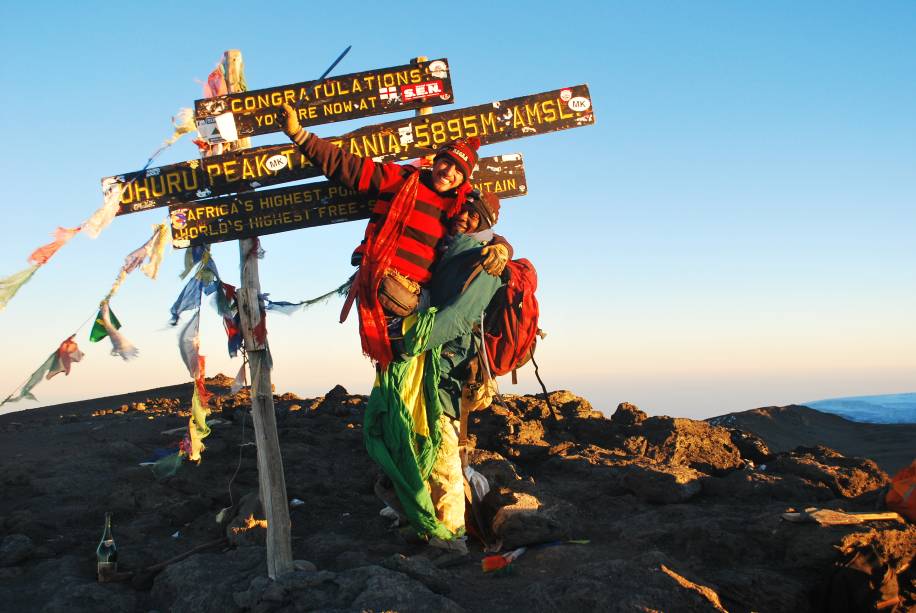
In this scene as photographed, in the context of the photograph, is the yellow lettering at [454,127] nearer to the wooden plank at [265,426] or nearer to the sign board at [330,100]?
the sign board at [330,100]

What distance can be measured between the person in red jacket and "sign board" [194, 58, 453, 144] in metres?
0.20

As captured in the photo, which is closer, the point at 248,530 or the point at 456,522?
the point at 456,522

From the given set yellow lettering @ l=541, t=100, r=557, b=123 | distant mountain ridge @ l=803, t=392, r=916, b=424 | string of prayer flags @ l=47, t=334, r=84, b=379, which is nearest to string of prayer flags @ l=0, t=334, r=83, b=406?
string of prayer flags @ l=47, t=334, r=84, b=379

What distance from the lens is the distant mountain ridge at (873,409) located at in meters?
12.9

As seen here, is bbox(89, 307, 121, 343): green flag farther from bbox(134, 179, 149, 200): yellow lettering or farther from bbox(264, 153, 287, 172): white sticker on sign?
bbox(264, 153, 287, 172): white sticker on sign

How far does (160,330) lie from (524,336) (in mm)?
2253

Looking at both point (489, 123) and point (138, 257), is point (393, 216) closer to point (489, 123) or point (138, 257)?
point (489, 123)

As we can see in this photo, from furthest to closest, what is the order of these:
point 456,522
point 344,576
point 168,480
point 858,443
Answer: point 858,443
point 168,480
point 456,522
point 344,576

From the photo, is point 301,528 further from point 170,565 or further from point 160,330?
point 160,330

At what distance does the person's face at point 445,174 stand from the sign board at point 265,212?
0.45 m

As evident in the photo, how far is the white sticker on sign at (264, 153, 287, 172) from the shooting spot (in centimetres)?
483

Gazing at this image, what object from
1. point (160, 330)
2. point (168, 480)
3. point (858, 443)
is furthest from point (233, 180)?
point (858, 443)

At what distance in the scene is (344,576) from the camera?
13.1ft

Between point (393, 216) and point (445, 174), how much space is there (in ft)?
1.33
